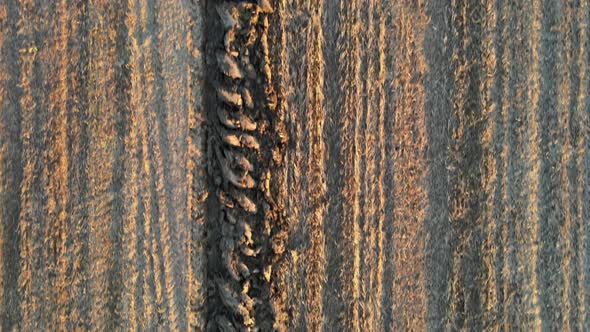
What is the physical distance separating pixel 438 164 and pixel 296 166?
0.34 feet

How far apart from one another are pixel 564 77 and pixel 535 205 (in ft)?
0.31

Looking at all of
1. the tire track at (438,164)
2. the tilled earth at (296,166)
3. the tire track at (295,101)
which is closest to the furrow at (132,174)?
the tilled earth at (296,166)

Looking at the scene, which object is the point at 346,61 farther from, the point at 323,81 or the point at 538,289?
the point at 538,289

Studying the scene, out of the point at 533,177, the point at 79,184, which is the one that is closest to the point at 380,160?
the point at 533,177

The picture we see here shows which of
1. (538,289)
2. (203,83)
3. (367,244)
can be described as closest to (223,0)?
(203,83)

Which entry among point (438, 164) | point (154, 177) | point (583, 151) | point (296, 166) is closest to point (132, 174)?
point (154, 177)

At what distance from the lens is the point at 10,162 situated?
0.58 m

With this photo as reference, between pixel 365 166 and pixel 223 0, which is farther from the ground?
pixel 223 0

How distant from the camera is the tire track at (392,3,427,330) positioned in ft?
1.96

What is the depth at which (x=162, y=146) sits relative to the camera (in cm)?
59

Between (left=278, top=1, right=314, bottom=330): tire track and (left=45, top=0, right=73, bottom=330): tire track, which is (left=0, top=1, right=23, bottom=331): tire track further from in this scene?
(left=278, top=1, right=314, bottom=330): tire track

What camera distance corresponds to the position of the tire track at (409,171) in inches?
23.5

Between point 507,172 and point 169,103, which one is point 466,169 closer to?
point 507,172

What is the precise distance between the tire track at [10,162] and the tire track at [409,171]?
0.27m
